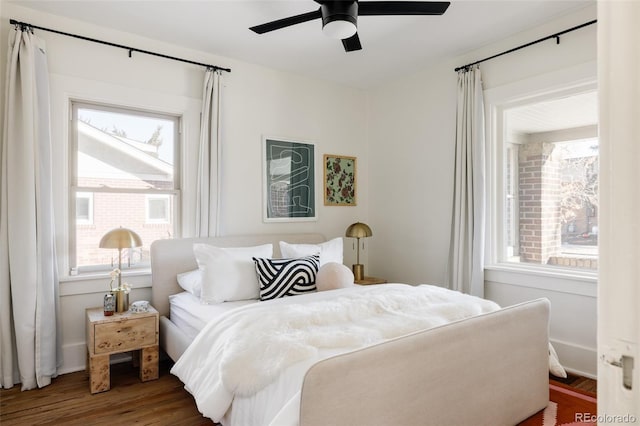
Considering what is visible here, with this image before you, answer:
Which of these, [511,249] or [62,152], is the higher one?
[62,152]

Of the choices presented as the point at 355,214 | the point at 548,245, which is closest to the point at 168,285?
the point at 355,214

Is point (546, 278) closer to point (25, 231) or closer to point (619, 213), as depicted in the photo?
point (619, 213)

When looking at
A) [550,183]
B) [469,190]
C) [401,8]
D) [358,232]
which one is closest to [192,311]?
[358,232]

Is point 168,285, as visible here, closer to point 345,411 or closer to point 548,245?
point 345,411

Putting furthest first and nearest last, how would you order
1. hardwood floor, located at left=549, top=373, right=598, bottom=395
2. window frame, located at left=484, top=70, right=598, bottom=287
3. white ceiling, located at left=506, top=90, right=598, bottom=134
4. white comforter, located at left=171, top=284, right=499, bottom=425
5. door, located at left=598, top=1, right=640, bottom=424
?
window frame, located at left=484, top=70, right=598, bottom=287 < white ceiling, located at left=506, top=90, right=598, bottom=134 < hardwood floor, located at left=549, top=373, right=598, bottom=395 < white comforter, located at left=171, top=284, right=499, bottom=425 < door, located at left=598, top=1, right=640, bottom=424

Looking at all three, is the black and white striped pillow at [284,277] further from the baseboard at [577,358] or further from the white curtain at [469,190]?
the baseboard at [577,358]

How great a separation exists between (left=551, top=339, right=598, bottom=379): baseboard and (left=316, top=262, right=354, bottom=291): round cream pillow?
1.77 metres

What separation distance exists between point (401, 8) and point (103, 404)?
10.2 feet

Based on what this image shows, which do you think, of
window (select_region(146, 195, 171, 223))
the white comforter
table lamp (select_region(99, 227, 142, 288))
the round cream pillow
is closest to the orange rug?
the white comforter

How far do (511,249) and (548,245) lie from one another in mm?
315

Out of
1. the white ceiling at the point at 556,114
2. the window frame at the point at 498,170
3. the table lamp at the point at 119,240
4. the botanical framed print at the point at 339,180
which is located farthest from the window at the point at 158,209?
the white ceiling at the point at 556,114

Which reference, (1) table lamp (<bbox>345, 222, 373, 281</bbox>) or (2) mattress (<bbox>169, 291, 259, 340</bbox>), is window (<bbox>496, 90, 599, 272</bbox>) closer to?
(1) table lamp (<bbox>345, 222, 373, 281</bbox>)

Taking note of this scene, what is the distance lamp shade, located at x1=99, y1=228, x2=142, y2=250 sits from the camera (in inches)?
115

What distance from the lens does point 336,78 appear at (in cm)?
449
